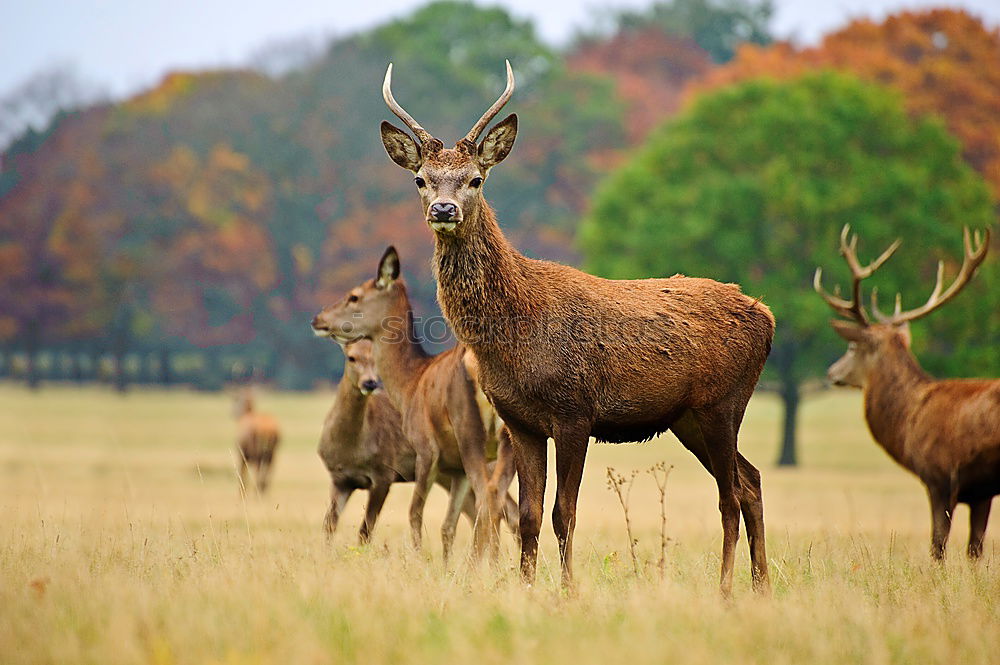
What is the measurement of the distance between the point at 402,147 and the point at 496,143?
21.6 inches

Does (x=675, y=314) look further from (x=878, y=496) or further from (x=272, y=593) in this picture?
(x=878, y=496)

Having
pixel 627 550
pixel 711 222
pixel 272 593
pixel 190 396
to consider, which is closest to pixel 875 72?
pixel 711 222

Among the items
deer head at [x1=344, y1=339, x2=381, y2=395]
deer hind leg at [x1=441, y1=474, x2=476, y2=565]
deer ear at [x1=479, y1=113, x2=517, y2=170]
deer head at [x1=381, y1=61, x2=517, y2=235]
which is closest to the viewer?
deer head at [x1=381, y1=61, x2=517, y2=235]

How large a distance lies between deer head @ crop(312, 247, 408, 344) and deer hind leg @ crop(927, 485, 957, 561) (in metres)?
4.24

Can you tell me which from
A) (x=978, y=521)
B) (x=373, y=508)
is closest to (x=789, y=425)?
(x=978, y=521)

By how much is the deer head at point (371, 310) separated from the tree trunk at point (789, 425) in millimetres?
16472

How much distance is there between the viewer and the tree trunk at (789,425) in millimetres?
25203

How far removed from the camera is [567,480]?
643 cm

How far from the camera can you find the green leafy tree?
22906mm

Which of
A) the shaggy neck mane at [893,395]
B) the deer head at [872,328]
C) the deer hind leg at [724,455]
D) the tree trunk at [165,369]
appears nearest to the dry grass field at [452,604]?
the deer hind leg at [724,455]

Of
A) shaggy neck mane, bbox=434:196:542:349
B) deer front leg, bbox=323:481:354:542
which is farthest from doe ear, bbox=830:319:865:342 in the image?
shaggy neck mane, bbox=434:196:542:349

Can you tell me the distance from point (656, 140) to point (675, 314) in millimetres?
21049

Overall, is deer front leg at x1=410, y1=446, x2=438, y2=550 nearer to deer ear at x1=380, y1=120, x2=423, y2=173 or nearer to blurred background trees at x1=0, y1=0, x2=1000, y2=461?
deer ear at x1=380, y1=120, x2=423, y2=173

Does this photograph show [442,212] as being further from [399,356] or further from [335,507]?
[335,507]
